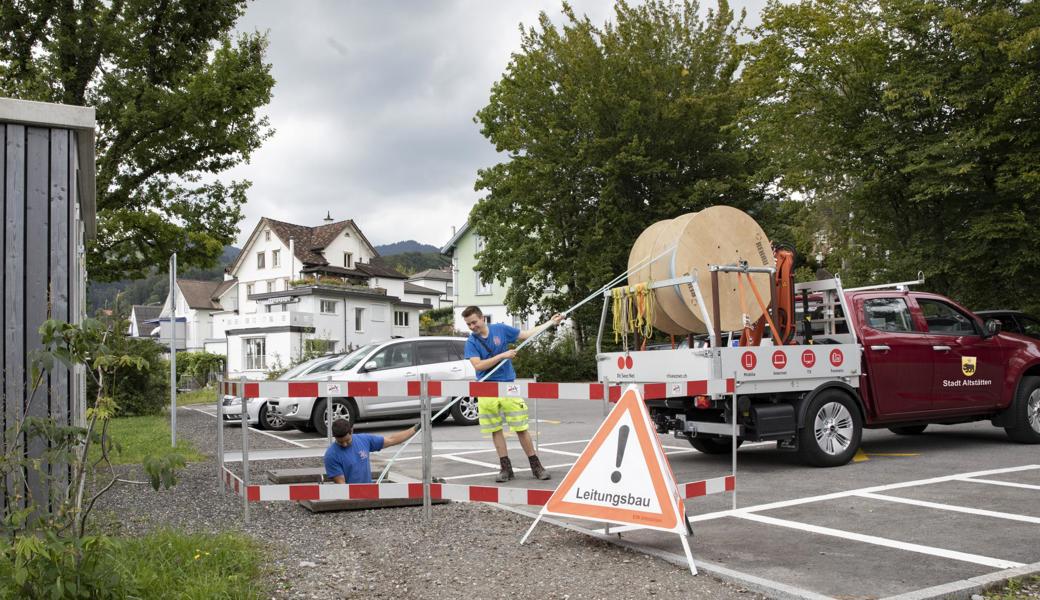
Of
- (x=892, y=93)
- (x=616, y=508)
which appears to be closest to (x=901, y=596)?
(x=616, y=508)

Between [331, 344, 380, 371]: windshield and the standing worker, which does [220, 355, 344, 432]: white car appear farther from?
the standing worker

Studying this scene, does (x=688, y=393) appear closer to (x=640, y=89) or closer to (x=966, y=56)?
(x=966, y=56)

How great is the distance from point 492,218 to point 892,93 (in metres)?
19.3

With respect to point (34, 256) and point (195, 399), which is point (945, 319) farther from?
point (195, 399)

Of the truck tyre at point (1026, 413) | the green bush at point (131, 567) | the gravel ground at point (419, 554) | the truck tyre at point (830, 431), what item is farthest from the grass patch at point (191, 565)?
the truck tyre at point (1026, 413)

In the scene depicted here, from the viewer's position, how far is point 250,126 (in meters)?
22.2

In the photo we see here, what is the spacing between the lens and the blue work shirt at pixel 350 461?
782 cm

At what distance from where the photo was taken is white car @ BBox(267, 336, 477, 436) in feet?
50.6

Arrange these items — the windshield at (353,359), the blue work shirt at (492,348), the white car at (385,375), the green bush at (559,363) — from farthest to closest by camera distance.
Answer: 1. the green bush at (559,363)
2. the windshield at (353,359)
3. the white car at (385,375)
4. the blue work shirt at (492,348)

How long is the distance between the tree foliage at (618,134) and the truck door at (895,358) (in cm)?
1941

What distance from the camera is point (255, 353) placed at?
5884cm

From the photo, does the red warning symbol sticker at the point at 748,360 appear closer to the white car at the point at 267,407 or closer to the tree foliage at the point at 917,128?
the white car at the point at 267,407

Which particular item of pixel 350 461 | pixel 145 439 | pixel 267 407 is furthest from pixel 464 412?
pixel 350 461

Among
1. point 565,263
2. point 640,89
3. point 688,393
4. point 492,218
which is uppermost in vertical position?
point 640,89
